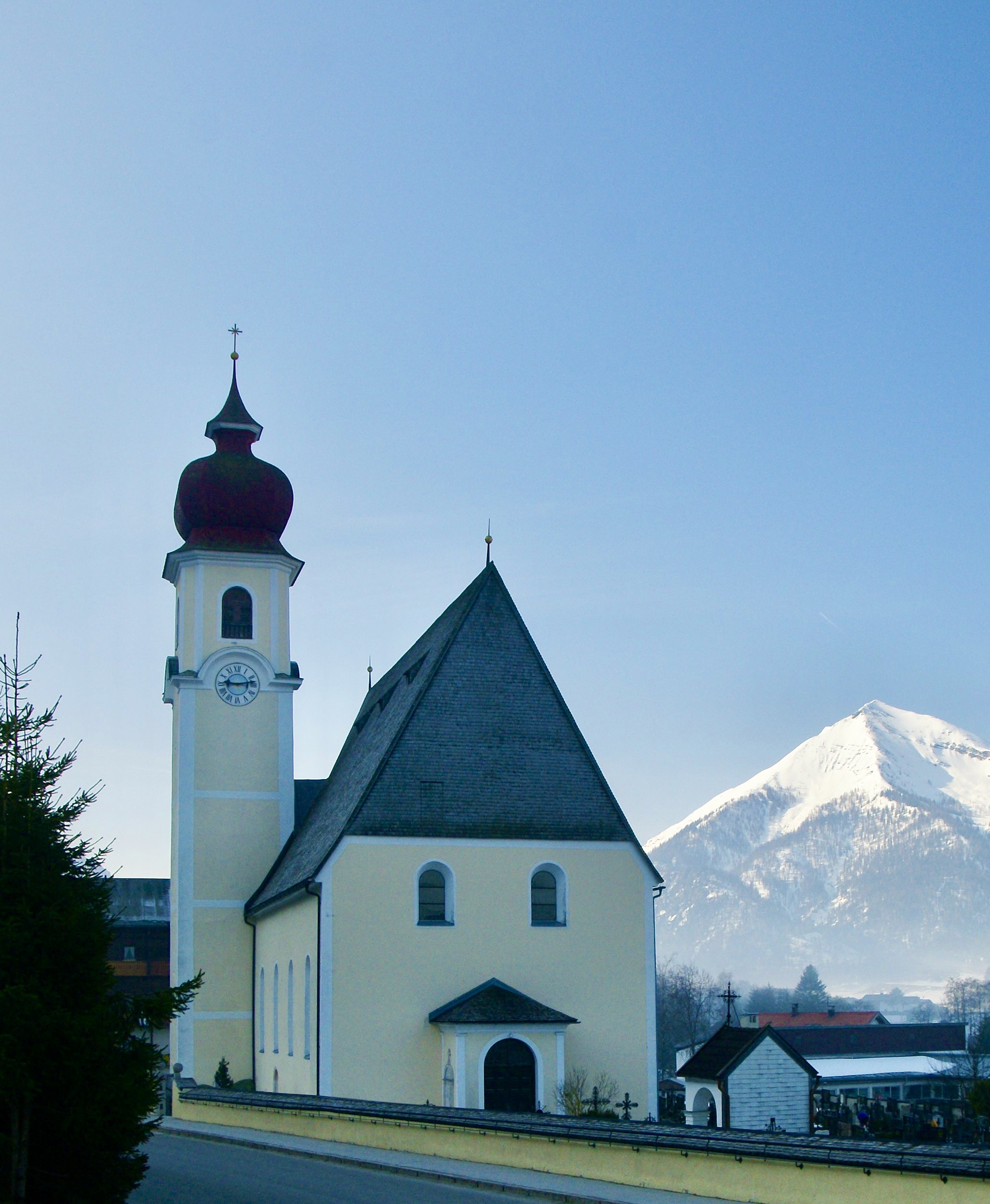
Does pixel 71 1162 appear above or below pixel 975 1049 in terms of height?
above

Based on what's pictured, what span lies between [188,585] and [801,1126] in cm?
2335

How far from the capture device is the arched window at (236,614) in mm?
45812

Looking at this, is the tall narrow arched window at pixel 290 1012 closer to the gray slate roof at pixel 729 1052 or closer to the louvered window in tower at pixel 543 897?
the louvered window in tower at pixel 543 897

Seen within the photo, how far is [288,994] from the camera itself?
38.1 m

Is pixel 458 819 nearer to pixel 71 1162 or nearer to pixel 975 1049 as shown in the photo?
pixel 71 1162

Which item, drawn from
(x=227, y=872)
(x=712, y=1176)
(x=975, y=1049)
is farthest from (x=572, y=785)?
(x=975, y=1049)

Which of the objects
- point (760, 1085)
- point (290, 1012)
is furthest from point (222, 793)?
→ point (760, 1085)

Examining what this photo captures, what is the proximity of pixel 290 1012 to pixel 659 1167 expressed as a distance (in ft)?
68.5

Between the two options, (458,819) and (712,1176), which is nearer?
(712,1176)

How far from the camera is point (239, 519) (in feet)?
152

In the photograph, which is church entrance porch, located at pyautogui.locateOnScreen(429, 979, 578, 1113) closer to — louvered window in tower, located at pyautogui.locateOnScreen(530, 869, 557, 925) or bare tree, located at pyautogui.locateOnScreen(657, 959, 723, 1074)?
louvered window in tower, located at pyautogui.locateOnScreen(530, 869, 557, 925)

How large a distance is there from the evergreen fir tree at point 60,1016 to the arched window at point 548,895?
1867 cm

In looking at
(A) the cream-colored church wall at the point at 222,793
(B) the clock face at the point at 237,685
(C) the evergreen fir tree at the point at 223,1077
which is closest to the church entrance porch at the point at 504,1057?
(C) the evergreen fir tree at the point at 223,1077

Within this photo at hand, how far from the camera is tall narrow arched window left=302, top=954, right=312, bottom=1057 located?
34.7 m
